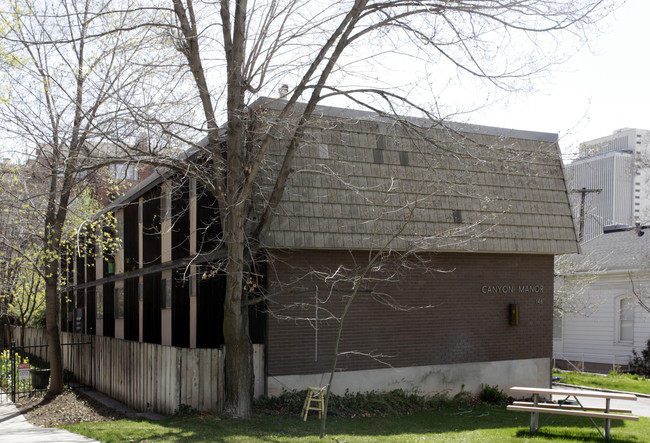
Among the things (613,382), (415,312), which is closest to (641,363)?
(613,382)

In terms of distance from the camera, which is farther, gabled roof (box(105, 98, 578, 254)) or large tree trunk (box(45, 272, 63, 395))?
large tree trunk (box(45, 272, 63, 395))

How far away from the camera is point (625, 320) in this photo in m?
28.4

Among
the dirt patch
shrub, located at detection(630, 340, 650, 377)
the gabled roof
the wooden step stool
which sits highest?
the gabled roof

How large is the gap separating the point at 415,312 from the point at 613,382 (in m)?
8.89

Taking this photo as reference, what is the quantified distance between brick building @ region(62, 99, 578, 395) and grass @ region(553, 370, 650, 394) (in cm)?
379

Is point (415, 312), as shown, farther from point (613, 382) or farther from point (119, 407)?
point (613, 382)

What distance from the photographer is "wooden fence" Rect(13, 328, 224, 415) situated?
46.7ft

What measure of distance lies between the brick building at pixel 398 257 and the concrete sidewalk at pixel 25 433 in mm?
3644

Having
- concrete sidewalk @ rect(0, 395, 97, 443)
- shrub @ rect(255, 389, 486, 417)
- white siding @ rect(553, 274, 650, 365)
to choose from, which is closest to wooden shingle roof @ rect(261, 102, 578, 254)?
shrub @ rect(255, 389, 486, 417)

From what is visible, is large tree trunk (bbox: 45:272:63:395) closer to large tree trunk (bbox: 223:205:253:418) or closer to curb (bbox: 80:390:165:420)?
curb (bbox: 80:390:165:420)

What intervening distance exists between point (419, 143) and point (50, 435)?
387 inches

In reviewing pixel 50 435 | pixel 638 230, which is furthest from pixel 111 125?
pixel 638 230

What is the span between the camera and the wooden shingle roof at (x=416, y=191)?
14648mm

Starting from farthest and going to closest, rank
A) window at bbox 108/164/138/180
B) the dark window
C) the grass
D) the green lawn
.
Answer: the grass, the dark window, window at bbox 108/164/138/180, the green lawn
